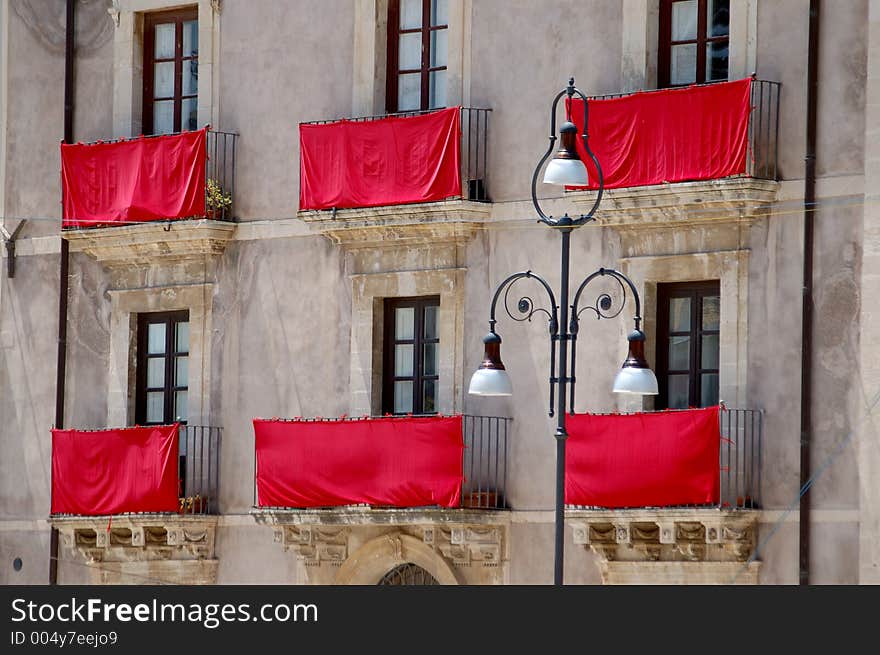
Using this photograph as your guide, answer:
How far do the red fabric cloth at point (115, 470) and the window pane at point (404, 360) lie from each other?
2.97 metres

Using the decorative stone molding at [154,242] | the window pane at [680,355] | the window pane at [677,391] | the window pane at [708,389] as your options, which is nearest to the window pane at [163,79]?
the decorative stone molding at [154,242]

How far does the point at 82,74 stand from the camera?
135 feet

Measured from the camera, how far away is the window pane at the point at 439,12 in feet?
125

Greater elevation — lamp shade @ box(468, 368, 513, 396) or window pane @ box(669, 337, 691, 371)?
window pane @ box(669, 337, 691, 371)

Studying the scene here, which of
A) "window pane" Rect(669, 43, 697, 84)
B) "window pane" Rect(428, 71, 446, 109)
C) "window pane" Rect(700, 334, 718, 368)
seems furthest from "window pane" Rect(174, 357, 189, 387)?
"window pane" Rect(669, 43, 697, 84)

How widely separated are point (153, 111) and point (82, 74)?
1.25 m

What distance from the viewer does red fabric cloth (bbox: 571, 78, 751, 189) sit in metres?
34.7

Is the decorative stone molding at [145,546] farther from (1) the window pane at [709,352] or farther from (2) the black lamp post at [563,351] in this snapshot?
(2) the black lamp post at [563,351]

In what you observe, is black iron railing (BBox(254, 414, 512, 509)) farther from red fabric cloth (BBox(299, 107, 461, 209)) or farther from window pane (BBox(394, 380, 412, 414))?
red fabric cloth (BBox(299, 107, 461, 209))

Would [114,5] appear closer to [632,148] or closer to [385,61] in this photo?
[385,61]

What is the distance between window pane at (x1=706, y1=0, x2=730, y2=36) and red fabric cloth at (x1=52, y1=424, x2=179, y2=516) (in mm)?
8514
